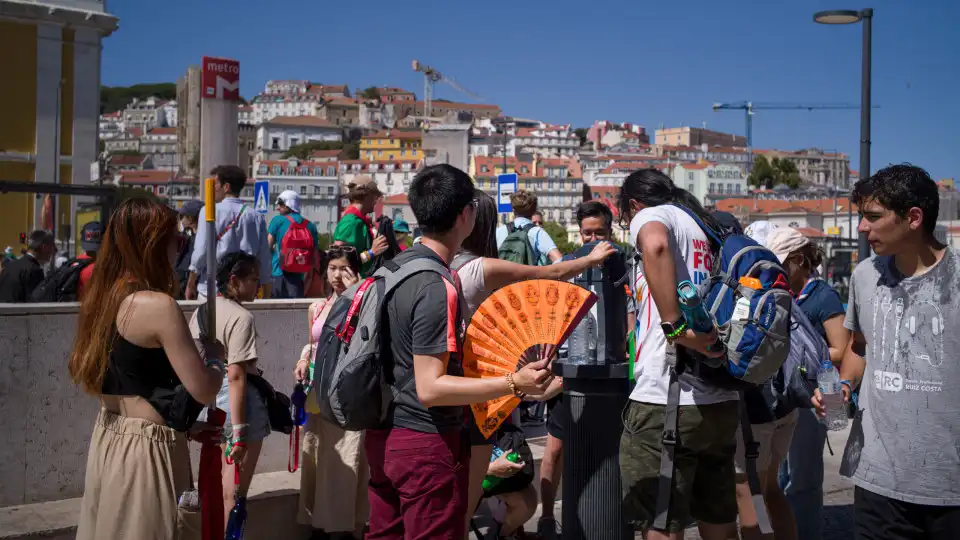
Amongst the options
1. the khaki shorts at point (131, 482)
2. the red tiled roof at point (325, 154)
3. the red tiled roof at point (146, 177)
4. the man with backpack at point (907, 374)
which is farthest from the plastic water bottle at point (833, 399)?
the red tiled roof at point (325, 154)

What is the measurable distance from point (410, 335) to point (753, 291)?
1508mm

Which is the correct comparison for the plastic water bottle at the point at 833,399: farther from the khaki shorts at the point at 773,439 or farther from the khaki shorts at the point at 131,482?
the khaki shorts at the point at 131,482

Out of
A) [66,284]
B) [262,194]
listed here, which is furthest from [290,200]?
[262,194]

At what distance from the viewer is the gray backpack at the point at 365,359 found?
3.74m

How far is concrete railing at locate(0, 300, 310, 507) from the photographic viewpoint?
19.7ft

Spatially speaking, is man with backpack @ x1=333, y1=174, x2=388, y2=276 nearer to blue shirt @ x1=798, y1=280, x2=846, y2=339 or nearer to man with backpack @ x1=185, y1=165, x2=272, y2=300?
man with backpack @ x1=185, y1=165, x2=272, y2=300

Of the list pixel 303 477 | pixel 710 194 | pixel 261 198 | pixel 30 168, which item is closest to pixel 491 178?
pixel 710 194

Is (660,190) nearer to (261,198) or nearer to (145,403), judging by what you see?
(145,403)

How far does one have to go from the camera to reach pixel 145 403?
3.85m

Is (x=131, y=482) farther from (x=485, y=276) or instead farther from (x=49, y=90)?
(x=49, y=90)

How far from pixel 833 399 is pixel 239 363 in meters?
3.41

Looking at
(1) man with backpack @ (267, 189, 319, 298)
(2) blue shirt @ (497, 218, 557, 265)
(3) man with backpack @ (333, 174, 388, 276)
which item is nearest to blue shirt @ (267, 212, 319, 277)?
(1) man with backpack @ (267, 189, 319, 298)

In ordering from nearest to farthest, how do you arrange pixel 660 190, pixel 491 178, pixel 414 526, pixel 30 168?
pixel 414 526 < pixel 660 190 < pixel 30 168 < pixel 491 178

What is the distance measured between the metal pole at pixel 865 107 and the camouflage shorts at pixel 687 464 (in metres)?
10.4
